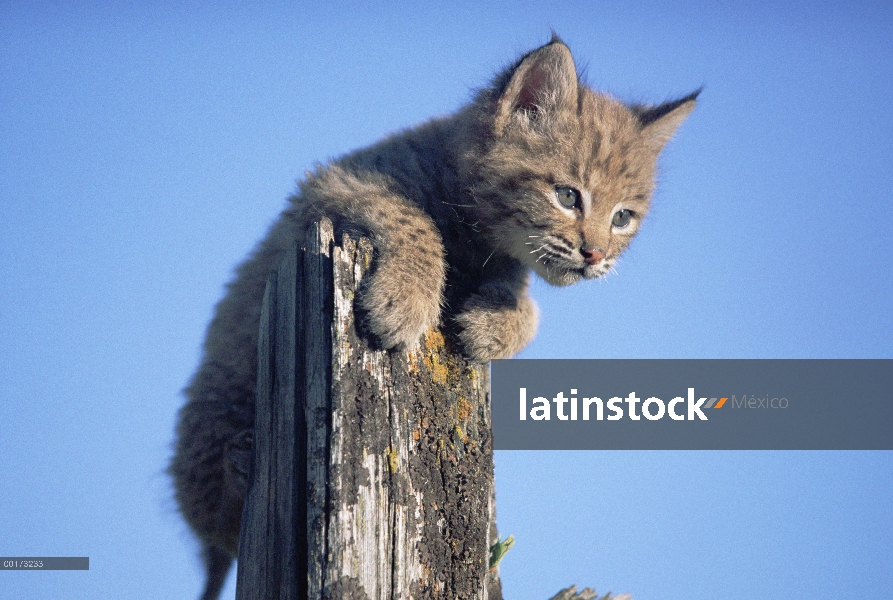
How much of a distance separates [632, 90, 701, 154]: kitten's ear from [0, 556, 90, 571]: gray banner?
440 cm

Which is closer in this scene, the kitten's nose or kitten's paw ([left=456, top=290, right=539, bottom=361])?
kitten's paw ([left=456, top=290, right=539, bottom=361])

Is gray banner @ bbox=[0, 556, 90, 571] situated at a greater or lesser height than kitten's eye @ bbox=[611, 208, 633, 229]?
lesser

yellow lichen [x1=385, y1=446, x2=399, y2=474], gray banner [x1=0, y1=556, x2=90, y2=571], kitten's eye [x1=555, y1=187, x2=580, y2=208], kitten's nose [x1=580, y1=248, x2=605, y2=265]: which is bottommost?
gray banner [x1=0, y1=556, x2=90, y2=571]

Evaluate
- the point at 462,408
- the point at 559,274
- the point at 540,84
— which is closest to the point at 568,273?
the point at 559,274

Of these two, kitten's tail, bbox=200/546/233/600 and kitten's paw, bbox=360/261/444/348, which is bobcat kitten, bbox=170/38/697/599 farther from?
kitten's paw, bbox=360/261/444/348

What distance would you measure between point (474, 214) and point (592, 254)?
64 cm

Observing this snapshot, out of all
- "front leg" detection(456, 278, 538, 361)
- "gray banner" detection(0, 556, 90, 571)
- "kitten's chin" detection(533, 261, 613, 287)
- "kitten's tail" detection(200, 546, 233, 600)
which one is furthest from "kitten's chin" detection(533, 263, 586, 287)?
"gray banner" detection(0, 556, 90, 571)

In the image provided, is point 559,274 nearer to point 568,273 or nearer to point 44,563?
point 568,273

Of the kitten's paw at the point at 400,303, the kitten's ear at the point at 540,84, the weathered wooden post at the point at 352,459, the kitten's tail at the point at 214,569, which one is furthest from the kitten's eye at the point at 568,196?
the kitten's tail at the point at 214,569

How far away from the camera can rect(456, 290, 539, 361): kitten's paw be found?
3506 mm

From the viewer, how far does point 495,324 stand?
144 inches

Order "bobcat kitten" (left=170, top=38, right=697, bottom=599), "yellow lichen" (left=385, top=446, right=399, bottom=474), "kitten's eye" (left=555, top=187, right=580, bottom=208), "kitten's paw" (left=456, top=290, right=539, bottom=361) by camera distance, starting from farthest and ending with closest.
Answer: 1. "kitten's eye" (left=555, top=187, right=580, bottom=208)
2. "bobcat kitten" (left=170, top=38, right=697, bottom=599)
3. "kitten's paw" (left=456, top=290, right=539, bottom=361)
4. "yellow lichen" (left=385, top=446, right=399, bottom=474)

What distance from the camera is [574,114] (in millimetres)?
4309

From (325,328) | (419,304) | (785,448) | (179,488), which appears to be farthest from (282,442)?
(785,448)
